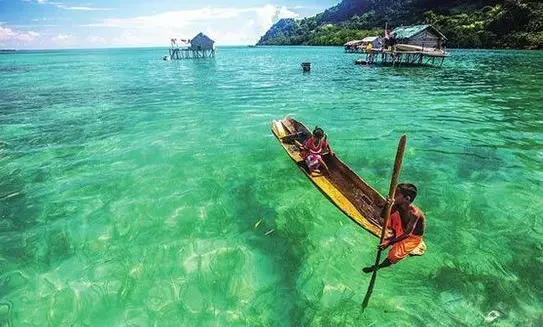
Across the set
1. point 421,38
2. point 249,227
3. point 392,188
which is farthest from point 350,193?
point 421,38

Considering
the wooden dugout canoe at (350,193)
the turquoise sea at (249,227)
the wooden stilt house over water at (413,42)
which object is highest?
the wooden stilt house over water at (413,42)

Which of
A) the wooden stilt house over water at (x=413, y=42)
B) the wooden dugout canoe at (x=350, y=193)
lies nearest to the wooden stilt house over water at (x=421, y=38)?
the wooden stilt house over water at (x=413, y=42)

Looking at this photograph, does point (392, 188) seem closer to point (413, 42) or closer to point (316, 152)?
point (316, 152)

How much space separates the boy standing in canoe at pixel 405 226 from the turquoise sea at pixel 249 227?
A: 0.97m

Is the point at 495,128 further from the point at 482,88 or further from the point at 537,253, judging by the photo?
the point at 482,88

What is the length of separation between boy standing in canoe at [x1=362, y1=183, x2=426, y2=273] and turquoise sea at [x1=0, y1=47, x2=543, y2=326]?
3.17 feet

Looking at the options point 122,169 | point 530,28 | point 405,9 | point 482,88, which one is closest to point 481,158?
point 122,169

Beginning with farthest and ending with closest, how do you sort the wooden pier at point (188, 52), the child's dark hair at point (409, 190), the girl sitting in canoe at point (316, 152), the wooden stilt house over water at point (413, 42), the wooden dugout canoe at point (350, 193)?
1. the wooden pier at point (188, 52)
2. the wooden stilt house over water at point (413, 42)
3. the girl sitting in canoe at point (316, 152)
4. the wooden dugout canoe at point (350, 193)
5. the child's dark hair at point (409, 190)

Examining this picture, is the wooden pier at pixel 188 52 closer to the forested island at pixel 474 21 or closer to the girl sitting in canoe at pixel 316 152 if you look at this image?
the forested island at pixel 474 21

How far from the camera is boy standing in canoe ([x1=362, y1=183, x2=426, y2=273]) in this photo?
6.91 metres

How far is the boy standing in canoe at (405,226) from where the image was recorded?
6.91m

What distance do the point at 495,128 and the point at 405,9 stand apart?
143 meters

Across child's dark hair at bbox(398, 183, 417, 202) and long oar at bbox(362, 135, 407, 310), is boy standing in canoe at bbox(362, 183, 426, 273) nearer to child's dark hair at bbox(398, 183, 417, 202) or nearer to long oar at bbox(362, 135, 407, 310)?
child's dark hair at bbox(398, 183, 417, 202)

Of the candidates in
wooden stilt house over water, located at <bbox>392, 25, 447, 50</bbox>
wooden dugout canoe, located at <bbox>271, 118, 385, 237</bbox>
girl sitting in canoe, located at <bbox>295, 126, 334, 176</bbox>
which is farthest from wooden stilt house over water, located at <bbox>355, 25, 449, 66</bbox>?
wooden dugout canoe, located at <bbox>271, 118, 385, 237</bbox>
